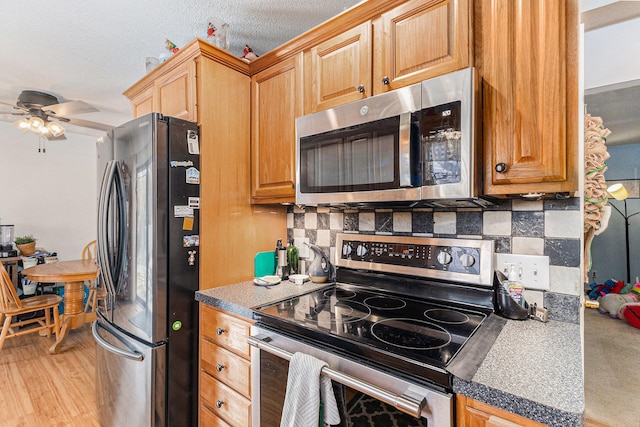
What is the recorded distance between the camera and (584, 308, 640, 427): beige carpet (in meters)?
1.17

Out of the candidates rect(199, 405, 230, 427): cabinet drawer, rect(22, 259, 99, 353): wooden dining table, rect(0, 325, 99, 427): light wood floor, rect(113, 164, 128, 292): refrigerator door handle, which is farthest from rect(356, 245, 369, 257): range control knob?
rect(22, 259, 99, 353): wooden dining table

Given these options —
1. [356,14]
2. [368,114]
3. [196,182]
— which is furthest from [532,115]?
[196,182]

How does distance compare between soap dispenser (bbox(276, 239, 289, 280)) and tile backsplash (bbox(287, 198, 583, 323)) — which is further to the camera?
soap dispenser (bbox(276, 239, 289, 280))

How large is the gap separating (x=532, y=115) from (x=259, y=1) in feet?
5.02

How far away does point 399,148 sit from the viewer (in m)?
1.11

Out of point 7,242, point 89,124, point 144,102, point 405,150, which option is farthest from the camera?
point 89,124

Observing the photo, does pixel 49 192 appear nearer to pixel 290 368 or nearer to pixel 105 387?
pixel 105 387

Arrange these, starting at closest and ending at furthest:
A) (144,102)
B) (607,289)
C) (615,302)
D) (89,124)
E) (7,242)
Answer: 1. (615,302)
2. (144,102)
3. (607,289)
4. (7,242)
5. (89,124)

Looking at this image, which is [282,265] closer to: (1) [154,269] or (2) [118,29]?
(1) [154,269]

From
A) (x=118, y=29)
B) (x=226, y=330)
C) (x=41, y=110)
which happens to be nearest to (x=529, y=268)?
(x=226, y=330)

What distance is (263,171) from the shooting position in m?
1.76

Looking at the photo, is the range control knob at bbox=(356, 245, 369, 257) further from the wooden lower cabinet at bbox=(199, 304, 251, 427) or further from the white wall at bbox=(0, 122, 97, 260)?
the white wall at bbox=(0, 122, 97, 260)

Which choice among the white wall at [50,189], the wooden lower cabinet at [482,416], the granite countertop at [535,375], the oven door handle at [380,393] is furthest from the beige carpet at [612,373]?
the white wall at [50,189]

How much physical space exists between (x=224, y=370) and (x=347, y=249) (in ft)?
2.71
